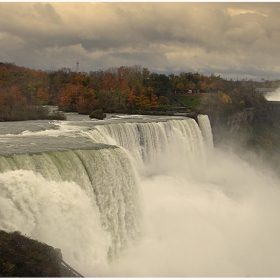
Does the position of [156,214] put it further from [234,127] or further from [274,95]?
[274,95]

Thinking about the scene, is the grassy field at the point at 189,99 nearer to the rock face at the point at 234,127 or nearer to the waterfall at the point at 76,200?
the rock face at the point at 234,127

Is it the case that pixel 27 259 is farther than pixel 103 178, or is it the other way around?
pixel 103 178

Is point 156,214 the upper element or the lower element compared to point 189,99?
lower

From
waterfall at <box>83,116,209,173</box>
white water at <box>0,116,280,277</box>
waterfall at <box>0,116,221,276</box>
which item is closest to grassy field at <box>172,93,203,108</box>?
waterfall at <box>83,116,209,173</box>

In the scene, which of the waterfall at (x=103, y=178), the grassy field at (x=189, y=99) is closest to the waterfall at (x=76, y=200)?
the waterfall at (x=103, y=178)

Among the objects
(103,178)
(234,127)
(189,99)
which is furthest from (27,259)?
(189,99)

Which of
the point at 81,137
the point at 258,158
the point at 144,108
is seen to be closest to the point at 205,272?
the point at 81,137

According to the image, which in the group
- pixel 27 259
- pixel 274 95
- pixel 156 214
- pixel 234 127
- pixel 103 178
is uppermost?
pixel 274 95

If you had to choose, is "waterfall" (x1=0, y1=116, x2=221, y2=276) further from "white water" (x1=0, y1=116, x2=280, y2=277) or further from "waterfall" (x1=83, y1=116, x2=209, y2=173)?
"waterfall" (x1=83, y1=116, x2=209, y2=173)
